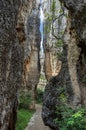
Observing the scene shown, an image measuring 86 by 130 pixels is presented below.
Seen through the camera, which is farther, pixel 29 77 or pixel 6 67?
pixel 29 77

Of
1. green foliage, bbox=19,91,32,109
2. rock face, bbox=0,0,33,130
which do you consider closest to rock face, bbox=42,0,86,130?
rock face, bbox=0,0,33,130

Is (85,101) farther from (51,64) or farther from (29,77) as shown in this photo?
(51,64)

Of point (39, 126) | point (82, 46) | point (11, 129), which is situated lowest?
point (39, 126)

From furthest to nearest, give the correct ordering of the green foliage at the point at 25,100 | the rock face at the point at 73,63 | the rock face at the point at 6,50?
the green foliage at the point at 25,100 < the rock face at the point at 73,63 < the rock face at the point at 6,50

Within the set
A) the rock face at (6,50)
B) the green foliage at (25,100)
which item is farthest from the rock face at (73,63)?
the green foliage at (25,100)

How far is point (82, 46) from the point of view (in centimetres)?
978

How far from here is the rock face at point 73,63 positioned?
30.7 ft

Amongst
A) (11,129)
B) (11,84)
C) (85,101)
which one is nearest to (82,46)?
(85,101)

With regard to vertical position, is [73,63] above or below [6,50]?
below

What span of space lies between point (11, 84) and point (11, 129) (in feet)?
7.09

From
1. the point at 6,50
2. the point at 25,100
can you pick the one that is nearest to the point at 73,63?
the point at 6,50

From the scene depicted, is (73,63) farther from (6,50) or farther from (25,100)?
(25,100)

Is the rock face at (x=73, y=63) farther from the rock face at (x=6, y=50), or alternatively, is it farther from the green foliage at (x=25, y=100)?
the green foliage at (x=25, y=100)

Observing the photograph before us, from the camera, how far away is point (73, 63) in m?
9.95
